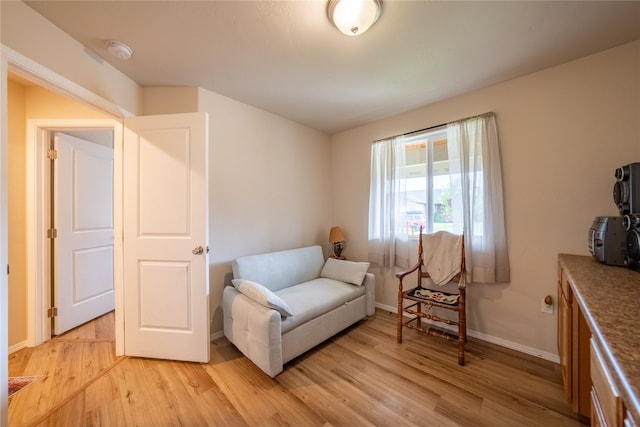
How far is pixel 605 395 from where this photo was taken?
0.71m

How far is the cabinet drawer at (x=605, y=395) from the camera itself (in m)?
0.60

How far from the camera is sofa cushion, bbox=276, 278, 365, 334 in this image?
1.97 metres

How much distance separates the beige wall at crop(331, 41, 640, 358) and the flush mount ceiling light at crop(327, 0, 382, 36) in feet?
4.90

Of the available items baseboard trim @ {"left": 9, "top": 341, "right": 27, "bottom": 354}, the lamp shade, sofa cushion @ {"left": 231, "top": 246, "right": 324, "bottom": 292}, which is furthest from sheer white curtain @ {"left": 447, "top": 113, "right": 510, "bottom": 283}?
baseboard trim @ {"left": 9, "top": 341, "right": 27, "bottom": 354}

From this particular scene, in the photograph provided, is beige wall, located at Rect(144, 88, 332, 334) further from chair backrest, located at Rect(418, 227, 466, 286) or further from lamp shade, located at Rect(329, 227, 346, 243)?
chair backrest, located at Rect(418, 227, 466, 286)

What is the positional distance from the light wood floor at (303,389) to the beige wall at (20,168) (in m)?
0.36

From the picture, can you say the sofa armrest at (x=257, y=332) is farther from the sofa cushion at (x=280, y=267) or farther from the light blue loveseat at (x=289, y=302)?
the sofa cushion at (x=280, y=267)

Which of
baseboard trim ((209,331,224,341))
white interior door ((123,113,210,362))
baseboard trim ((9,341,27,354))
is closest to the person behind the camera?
white interior door ((123,113,210,362))

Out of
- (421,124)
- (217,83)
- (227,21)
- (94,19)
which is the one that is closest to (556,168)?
(421,124)

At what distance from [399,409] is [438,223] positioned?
1739mm

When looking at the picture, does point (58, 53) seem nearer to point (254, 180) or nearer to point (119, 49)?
point (119, 49)

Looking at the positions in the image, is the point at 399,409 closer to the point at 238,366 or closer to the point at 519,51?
the point at 238,366

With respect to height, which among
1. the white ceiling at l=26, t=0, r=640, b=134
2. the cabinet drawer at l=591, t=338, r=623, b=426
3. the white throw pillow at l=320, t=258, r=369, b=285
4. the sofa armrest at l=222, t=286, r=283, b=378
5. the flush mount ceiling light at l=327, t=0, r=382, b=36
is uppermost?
the white ceiling at l=26, t=0, r=640, b=134

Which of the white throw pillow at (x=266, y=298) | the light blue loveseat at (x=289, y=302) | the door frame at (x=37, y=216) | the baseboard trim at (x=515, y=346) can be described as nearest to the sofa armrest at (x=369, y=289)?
the light blue loveseat at (x=289, y=302)
